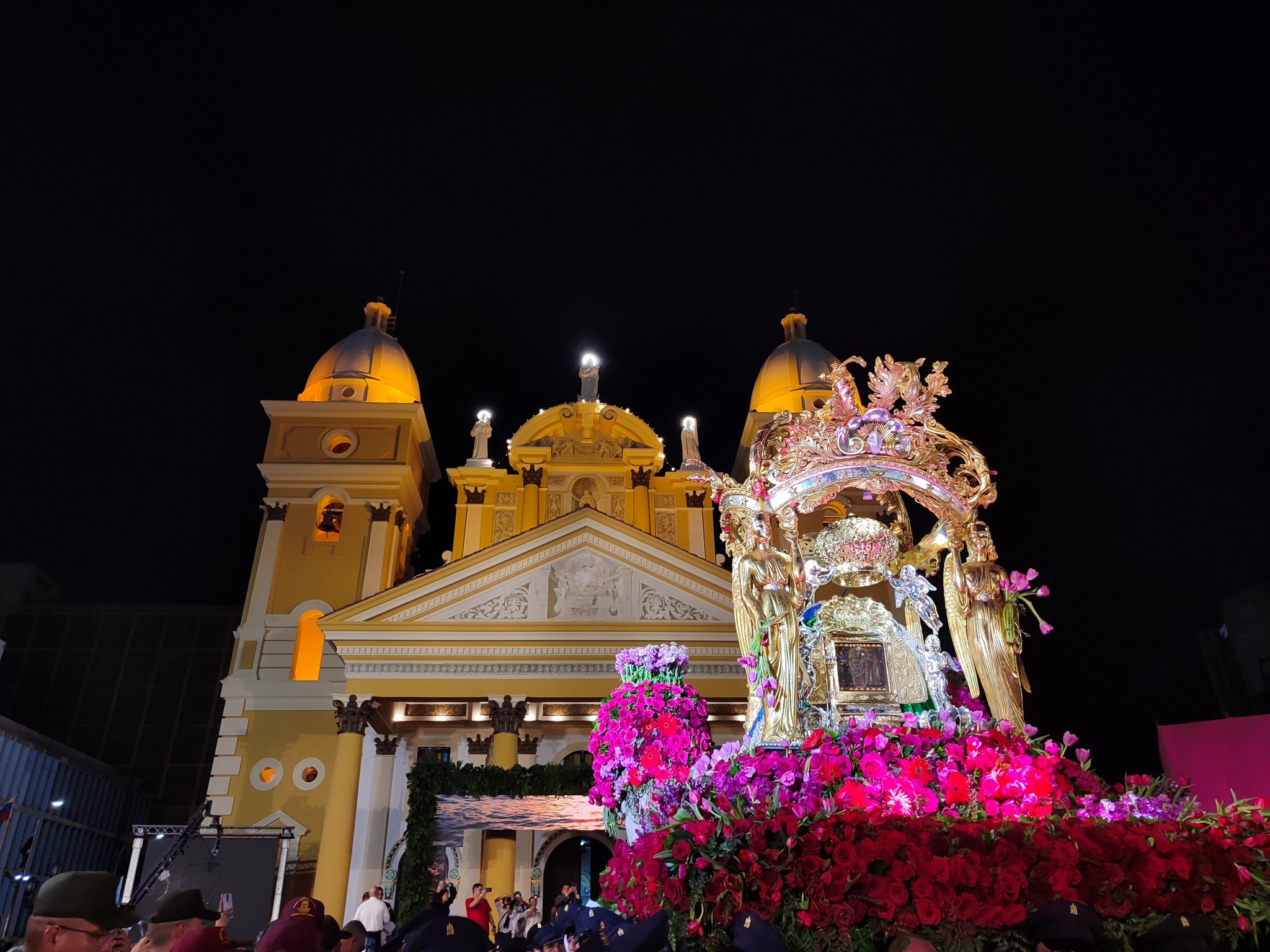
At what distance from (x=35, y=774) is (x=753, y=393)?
70.8 ft

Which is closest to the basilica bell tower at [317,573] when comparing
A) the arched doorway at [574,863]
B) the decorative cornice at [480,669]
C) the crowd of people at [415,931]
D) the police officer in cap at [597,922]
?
the decorative cornice at [480,669]

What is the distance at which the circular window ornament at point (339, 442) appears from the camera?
24.3m

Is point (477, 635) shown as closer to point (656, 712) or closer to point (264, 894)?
point (264, 894)

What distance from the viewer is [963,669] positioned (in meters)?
7.72

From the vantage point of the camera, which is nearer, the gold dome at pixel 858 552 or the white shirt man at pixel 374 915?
the gold dome at pixel 858 552

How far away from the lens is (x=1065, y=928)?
3.79 meters

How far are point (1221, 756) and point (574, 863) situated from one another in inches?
528

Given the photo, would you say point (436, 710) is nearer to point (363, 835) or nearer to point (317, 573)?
point (363, 835)

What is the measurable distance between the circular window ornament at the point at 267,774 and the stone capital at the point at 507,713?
19.7 ft

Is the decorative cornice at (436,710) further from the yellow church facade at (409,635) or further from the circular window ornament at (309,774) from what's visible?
the circular window ornament at (309,774)

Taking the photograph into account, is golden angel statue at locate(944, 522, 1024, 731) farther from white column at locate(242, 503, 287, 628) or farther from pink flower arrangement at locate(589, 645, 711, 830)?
white column at locate(242, 503, 287, 628)

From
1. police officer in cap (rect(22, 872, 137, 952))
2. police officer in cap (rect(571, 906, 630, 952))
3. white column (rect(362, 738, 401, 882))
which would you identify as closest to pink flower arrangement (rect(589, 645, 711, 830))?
police officer in cap (rect(571, 906, 630, 952))

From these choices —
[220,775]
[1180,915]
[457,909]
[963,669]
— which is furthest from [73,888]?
[220,775]

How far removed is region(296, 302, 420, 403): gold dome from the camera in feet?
84.2
